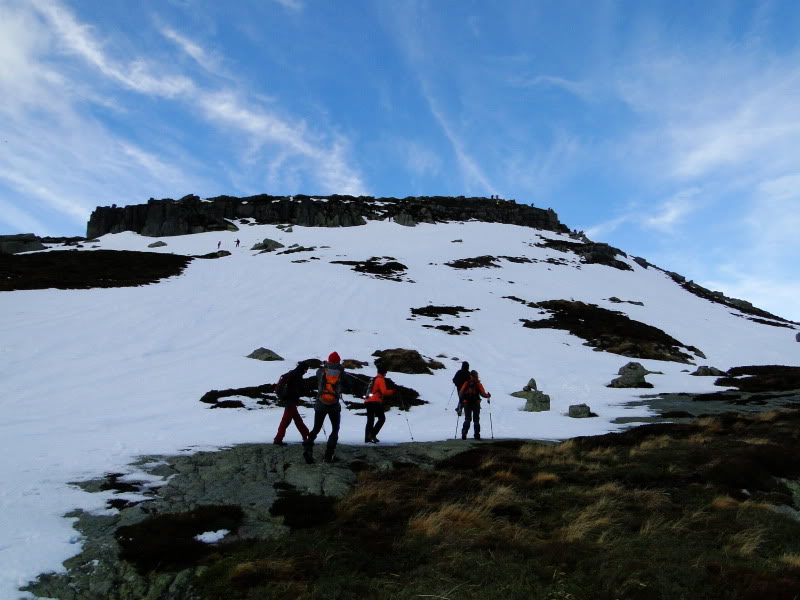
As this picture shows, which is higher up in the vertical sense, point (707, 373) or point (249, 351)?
point (249, 351)

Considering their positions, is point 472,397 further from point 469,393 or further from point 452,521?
point 452,521

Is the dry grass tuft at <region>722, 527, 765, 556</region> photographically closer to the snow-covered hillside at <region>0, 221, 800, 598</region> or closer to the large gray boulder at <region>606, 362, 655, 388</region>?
the snow-covered hillside at <region>0, 221, 800, 598</region>

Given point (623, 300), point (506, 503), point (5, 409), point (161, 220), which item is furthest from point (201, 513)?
point (161, 220)

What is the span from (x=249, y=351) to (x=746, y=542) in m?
24.6

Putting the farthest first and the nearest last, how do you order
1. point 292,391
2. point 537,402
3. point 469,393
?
1. point 537,402
2. point 469,393
3. point 292,391

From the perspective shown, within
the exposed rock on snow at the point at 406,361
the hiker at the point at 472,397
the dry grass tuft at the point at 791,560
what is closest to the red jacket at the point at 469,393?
the hiker at the point at 472,397

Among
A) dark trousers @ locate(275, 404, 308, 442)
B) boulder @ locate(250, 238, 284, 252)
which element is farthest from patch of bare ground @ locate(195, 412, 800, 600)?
boulder @ locate(250, 238, 284, 252)

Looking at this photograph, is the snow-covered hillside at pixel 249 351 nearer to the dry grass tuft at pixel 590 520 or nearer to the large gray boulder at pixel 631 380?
the large gray boulder at pixel 631 380

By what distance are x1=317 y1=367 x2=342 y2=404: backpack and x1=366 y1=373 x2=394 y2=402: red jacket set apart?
8.80ft

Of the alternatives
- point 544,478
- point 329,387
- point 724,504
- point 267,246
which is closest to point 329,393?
point 329,387

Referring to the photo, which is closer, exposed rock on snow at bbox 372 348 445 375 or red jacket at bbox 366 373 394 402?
red jacket at bbox 366 373 394 402

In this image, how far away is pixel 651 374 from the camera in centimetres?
3144

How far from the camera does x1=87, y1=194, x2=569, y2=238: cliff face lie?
82438mm

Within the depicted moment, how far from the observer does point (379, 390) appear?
13.0 m
